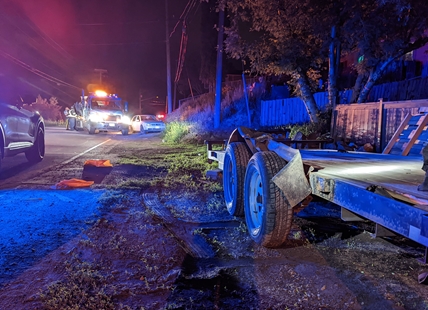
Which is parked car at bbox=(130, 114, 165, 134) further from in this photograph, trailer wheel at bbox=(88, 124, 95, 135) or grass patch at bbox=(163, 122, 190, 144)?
grass patch at bbox=(163, 122, 190, 144)

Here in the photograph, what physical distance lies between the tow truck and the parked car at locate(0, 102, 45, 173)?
13703 millimetres

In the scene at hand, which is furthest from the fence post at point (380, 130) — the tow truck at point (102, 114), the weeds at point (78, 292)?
the tow truck at point (102, 114)

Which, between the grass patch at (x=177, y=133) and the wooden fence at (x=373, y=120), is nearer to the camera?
the wooden fence at (x=373, y=120)

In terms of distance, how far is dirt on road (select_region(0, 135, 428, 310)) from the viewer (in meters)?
3.11

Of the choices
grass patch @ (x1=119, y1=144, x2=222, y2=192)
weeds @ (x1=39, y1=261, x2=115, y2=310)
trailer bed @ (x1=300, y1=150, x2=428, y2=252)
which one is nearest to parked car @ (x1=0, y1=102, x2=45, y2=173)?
grass patch @ (x1=119, y1=144, x2=222, y2=192)

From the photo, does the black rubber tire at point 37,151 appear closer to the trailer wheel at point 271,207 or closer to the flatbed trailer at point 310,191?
the flatbed trailer at point 310,191

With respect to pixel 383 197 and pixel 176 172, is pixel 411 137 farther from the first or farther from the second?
pixel 176 172

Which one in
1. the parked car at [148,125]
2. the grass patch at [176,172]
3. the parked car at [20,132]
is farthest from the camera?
the parked car at [148,125]

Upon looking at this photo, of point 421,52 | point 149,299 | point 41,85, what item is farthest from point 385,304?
point 41,85

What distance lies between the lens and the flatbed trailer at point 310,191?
228 cm

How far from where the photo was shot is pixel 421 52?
68.2 ft

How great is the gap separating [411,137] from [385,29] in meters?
5.48

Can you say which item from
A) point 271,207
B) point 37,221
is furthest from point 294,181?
point 37,221

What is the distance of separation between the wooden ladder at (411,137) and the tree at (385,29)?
4.47m
